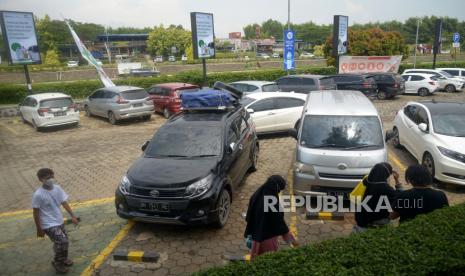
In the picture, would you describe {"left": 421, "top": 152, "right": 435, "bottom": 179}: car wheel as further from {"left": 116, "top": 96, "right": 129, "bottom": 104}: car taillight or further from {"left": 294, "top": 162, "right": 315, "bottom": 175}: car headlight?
{"left": 116, "top": 96, "right": 129, "bottom": 104}: car taillight

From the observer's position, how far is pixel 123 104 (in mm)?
15188

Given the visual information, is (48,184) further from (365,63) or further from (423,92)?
(365,63)

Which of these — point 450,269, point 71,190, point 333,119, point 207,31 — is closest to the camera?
point 450,269

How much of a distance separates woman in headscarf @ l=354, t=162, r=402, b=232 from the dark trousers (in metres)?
4.06

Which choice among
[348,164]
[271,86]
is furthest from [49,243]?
[271,86]

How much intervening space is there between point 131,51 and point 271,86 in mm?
104163

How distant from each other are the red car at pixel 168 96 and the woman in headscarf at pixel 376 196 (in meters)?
12.5

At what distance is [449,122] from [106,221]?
7.82 metres

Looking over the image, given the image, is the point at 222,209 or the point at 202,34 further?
the point at 202,34

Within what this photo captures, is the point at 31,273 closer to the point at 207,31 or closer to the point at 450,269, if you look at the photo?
the point at 450,269

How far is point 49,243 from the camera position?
605 centimetres

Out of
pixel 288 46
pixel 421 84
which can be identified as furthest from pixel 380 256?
pixel 421 84

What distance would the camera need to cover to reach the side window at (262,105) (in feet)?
39.8

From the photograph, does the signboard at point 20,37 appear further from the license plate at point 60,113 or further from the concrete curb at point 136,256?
the concrete curb at point 136,256
